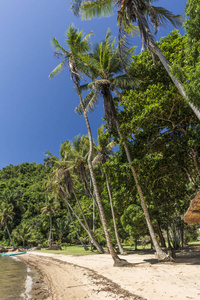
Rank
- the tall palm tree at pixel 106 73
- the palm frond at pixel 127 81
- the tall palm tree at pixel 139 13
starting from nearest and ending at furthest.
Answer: the tall palm tree at pixel 139 13
the palm frond at pixel 127 81
the tall palm tree at pixel 106 73

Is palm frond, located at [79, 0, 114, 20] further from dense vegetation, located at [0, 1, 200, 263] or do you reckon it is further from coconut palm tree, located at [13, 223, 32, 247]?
coconut palm tree, located at [13, 223, 32, 247]

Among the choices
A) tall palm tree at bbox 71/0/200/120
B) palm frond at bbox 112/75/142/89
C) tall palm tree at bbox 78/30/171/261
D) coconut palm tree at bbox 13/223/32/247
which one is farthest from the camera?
coconut palm tree at bbox 13/223/32/247

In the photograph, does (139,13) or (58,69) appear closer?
(139,13)

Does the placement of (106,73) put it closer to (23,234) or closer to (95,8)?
(95,8)

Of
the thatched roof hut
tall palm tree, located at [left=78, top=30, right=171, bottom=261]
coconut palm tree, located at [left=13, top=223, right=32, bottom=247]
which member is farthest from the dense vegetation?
coconut palm tree, located at [left=13, top=223, right=32, bottom=247]

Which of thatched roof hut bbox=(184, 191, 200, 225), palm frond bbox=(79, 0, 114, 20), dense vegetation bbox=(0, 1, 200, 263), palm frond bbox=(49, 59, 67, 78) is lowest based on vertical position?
thatched roof hut bbox=(184, 191, 200, 225)

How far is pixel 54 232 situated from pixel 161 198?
37.8 metres

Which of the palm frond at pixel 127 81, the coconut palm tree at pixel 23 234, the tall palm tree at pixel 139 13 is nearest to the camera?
the tall palm tree at pixel 139 13

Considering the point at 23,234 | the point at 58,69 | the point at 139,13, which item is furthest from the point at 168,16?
the point at 23,234

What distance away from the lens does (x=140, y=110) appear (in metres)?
8.80

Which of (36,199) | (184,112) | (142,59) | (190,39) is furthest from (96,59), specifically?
(36,199)

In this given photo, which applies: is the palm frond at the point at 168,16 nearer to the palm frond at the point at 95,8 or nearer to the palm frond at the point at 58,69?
the palm frond at the point at 95,8

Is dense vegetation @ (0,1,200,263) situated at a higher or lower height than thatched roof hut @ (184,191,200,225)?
higher

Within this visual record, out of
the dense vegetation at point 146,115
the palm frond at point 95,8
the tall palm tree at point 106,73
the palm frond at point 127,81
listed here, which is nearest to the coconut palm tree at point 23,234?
the dense vegetation at point 146,115
